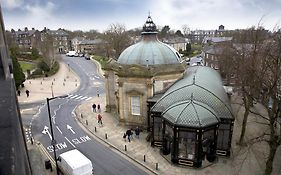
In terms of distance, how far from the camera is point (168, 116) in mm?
22109

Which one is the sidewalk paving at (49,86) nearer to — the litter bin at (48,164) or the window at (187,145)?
the litter bin at (48,164)

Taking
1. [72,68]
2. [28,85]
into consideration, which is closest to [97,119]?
[28,85]

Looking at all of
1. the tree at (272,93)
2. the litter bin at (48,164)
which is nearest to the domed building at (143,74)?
the litter bin at (48,164)

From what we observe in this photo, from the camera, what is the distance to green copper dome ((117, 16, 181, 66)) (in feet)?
98.5

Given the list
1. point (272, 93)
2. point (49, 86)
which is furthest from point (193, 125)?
point (49, 86)

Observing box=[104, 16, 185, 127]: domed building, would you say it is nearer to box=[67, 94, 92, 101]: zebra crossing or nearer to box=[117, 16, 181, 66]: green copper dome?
box=[117, 16, 181, 66]: green copper dome

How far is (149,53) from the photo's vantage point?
3048 cm

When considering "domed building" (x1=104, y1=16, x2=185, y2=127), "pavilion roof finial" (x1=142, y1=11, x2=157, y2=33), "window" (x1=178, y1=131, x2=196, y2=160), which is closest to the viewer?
"window" (x1=178, y1=131, x2=196, y2=160)

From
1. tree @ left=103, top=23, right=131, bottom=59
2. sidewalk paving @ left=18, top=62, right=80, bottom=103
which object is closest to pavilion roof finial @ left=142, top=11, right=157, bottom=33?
sidewalk paving @ left=18, top=62, right=80, bottom=103

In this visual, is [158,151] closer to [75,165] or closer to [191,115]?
[191,115]

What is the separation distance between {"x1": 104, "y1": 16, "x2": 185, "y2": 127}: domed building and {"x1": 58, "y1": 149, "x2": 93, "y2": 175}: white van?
10.6 meters

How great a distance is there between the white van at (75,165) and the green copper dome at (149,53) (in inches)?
549

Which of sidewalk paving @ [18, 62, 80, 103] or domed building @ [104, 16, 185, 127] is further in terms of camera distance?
sidewalk paving @ [18, 62, 80, 103]

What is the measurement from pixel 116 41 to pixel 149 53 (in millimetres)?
54344
